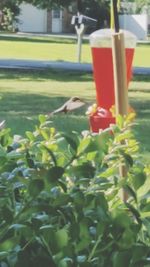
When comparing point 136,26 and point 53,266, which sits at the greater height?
point 53,266

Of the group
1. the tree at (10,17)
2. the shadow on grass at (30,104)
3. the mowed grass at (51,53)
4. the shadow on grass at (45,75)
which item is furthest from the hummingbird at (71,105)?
the tree at (10,17)

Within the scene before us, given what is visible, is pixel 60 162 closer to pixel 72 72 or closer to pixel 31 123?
pixel 31 123

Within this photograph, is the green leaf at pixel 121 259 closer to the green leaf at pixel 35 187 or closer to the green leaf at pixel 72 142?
the green leaf at pixel 35 187

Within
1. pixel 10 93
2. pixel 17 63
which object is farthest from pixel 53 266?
pixel 17 63

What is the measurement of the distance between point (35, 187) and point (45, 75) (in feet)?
58.9

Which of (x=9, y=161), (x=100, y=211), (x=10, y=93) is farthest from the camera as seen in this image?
(x=10, y=93)

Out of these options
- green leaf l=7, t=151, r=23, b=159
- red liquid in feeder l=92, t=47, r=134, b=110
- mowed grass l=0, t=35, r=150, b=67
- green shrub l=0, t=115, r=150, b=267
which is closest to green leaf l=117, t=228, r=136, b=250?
green shrub l=0, t=115, r=150, b=267

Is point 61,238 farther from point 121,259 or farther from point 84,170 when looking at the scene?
point 84,170

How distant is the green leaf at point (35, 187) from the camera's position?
6.21ft

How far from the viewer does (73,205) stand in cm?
195

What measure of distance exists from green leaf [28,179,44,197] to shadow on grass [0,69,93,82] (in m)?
16.6

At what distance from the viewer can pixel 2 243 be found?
1.84 meters

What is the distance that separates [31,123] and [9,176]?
792 centimetres

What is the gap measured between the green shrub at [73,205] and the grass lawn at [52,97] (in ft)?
16.1
